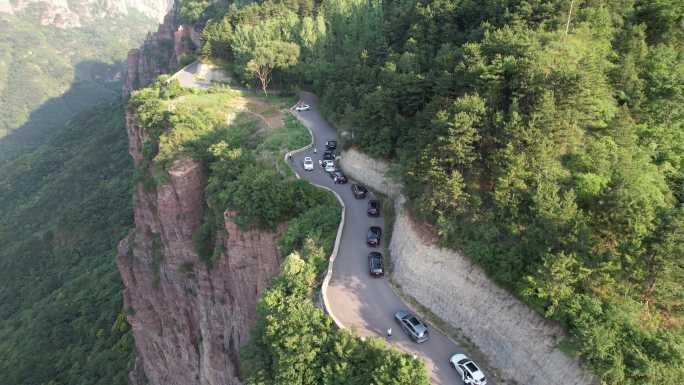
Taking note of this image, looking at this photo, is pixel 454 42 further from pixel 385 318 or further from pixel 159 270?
pixel 159 270

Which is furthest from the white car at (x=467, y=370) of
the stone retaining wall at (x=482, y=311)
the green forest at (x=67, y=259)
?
the green forest at (x=67, y=259)

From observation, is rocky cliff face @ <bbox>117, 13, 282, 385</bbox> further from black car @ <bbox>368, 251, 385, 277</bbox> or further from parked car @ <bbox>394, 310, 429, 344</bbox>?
parked car @ <bbox>394, 310, 429, 344</bbox>

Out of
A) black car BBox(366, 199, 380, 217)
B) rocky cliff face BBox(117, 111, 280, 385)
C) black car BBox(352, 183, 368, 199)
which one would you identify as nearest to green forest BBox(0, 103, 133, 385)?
rocky cliff face BBox(117, 111, 280, 385)

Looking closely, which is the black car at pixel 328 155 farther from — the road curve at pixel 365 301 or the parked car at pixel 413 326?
the parked car at pixel 413 326

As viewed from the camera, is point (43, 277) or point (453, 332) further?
point (43, 277)

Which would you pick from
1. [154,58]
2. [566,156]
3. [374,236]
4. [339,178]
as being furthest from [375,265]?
[154,58]

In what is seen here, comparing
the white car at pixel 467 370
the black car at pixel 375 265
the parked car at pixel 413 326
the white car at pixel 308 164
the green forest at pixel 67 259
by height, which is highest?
the white car at pixel 308 164

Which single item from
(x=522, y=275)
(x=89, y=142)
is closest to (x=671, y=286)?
(x=522, y=275)
